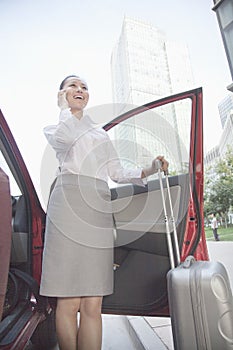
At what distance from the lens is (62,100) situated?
1088 mm

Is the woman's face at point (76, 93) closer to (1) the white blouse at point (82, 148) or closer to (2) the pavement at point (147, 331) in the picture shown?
(1) the white blouse at point (82, 148)

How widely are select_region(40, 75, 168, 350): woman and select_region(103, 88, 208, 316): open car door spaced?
17 centimetres

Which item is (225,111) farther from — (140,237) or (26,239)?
(26,239)

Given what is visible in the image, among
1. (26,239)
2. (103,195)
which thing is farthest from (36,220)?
(103,195)

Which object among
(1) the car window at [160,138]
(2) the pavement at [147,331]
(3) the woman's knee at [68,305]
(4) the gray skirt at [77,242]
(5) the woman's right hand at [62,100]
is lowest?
(2) the pavement at [147,331]

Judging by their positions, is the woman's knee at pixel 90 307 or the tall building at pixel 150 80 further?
the tall building at pixel 150 80

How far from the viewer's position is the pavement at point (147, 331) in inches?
51.1

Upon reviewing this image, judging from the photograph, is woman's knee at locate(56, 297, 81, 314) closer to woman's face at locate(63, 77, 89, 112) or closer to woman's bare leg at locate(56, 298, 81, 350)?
woman's bare leg at locate(56, 298, 81, 350)

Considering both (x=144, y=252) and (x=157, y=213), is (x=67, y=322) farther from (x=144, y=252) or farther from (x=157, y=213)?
(x=157, y=213)

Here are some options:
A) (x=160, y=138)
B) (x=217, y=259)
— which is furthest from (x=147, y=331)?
(x=160, y=138)

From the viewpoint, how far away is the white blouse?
962mm

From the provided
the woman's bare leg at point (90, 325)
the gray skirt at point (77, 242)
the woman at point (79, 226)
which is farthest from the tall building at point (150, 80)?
the woman's bare leg at point (90, 325)

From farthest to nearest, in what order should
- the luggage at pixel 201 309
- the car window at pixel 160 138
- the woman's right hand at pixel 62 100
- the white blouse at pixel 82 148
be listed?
the car window at pixel 160 138
the woman's right hand at pixel 62 100
the white blouse at pixel 82 148
the luggage at pixel 201 309

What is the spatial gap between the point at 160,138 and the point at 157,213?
0.43 metres
